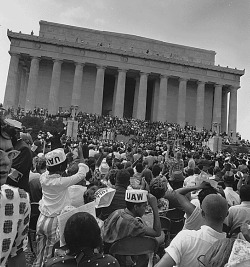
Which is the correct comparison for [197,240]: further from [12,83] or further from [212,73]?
[212,73]

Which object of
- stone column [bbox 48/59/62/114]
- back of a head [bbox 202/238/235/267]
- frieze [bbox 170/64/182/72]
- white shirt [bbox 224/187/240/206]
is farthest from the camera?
frieze [bbox 170/64/182/72]

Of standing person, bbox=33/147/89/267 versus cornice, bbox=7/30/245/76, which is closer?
standing person, bbox=33/147/89/267

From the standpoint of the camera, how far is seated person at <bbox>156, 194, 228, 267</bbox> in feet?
11.3

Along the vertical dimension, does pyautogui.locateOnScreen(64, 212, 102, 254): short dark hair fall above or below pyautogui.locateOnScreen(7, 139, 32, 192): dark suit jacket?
below

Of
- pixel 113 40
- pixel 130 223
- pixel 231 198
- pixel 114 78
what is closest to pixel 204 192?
pixel 130 223

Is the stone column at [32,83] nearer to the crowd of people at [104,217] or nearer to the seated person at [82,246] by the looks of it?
the crowd of people at [104,217]

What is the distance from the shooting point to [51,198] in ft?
19.2

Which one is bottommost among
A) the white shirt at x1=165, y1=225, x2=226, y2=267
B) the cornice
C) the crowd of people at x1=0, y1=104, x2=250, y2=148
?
the white shirt at x1=165, y1=225, x2=226, y2=267

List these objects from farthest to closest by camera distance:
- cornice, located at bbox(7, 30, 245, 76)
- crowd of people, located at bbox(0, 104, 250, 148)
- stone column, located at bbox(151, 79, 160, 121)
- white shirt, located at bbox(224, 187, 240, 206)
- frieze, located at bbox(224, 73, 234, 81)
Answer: frieze, located at bbox(224, 73, 234, 81), stone column, located at bbox(151, 79, 160, 121), cornice, located at bbox(7, 30, 245, 76), crowd of people, located at bbox(0, 104, 250, 148), white shirt, located at bbox(224, 187, 240, 206)

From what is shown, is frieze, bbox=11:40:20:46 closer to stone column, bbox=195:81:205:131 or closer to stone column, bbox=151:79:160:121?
stone column, bbox=151:79:160:121

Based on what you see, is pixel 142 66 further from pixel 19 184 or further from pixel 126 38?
pixel 19 184

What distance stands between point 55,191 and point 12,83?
5706 cm

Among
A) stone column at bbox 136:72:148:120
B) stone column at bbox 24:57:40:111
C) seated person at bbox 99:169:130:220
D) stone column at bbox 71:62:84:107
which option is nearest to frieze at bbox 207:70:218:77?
stone column at bbox 136:72:148:120

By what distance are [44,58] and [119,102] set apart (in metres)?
15.7
